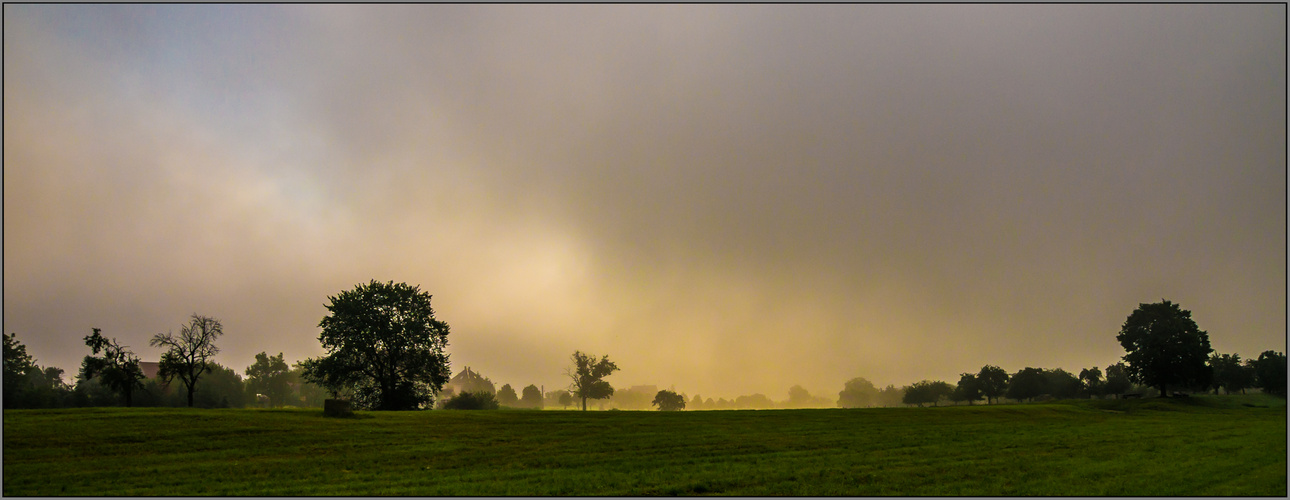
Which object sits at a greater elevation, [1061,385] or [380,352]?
[380,352]

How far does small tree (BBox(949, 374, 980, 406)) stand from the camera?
133000 millimetres

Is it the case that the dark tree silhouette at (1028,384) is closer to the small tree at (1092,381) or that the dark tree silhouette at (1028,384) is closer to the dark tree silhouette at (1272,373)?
the small tree at (1092,381)

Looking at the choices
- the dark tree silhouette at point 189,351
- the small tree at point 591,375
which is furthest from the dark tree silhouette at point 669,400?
the dark tree silhouette at point 189,351

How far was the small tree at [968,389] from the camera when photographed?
5236 inches

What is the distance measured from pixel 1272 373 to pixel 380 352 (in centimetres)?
14237

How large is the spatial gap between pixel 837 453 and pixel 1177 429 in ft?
111

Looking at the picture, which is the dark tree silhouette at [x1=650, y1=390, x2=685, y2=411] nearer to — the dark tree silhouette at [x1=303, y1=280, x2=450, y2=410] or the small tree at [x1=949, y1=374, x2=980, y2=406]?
the small tree at [x1=949, y1=374, x2=980, y2=406]

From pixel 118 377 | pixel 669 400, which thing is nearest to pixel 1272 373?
pixel 669 400

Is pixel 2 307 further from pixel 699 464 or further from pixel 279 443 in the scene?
pixel 699 464

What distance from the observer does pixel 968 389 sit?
13388 cm

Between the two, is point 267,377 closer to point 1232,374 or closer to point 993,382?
point 993,382

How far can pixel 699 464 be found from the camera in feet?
101

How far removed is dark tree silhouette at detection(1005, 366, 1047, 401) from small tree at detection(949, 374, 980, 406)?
251 inches

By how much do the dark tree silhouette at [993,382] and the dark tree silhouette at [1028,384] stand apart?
1507 millimetres
